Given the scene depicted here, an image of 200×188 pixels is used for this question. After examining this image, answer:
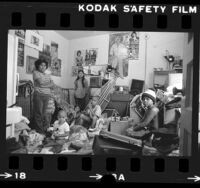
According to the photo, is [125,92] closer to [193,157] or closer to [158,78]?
[158,78]

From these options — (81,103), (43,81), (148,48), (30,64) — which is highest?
(148,48)

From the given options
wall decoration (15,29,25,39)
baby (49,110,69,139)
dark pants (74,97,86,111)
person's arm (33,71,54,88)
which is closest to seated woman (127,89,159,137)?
dark pants (74,97,86,111)

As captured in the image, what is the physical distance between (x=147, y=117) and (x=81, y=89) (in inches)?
17.5

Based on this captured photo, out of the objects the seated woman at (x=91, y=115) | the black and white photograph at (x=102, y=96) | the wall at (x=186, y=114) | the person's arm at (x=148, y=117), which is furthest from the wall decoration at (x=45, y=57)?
the wall at (x=186, y=114)

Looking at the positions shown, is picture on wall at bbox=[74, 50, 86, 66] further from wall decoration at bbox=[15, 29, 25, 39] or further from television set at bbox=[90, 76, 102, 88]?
wall decoration at bbox=[15, 29, 25, 39]

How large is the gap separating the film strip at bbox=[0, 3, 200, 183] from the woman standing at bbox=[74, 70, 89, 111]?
0.10 ft

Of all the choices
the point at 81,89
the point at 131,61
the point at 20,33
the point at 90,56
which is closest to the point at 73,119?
the point at 81,89

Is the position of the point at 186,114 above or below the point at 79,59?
below

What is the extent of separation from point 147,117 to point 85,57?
0.53 m

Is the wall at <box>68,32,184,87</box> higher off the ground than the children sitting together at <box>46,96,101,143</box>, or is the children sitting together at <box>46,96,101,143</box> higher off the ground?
the wall at <box>68,32,184,87</box>

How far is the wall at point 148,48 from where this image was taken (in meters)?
1.77

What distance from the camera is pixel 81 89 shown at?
1.81 m

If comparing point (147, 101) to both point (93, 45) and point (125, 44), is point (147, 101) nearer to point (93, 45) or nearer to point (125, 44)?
point (125, 44)

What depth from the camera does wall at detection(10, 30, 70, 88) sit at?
1786mm
